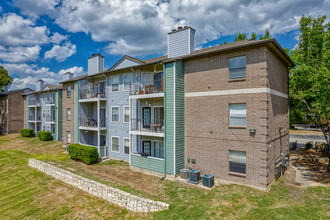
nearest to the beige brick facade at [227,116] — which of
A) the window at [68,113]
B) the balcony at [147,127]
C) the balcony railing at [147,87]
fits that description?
the balcony at [147,127]

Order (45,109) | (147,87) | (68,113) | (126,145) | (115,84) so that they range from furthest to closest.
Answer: (45,109), (68,113), (115,84), (126,145), (147,87)

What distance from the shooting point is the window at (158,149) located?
16.1 m

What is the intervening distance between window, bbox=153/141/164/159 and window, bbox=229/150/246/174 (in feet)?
19.2

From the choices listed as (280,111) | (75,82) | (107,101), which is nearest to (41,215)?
(107,101)

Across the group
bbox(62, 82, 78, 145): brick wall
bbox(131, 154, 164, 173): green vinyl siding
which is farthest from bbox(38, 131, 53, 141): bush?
bbox(131, 154, 164, 173): green vinyl siding

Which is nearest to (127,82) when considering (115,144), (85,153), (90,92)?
(90,92)

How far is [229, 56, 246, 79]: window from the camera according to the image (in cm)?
1188

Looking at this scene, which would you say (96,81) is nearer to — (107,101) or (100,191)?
(107,101)

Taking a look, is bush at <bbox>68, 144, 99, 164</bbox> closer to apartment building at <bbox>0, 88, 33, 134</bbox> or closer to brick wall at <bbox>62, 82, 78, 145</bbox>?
brick wall at <bbox>62, 82, 78, 145</bbox>

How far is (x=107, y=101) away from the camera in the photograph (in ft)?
66.9

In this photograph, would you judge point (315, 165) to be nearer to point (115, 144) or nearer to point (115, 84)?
point (115, 144)

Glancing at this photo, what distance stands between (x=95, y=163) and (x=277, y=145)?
1602cm

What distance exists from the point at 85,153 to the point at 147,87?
9048mm

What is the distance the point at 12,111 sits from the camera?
128 feet
